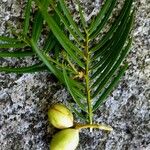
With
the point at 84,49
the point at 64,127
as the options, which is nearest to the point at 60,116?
the point at 64,127

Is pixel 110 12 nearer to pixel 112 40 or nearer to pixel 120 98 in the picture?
pixel 112 40

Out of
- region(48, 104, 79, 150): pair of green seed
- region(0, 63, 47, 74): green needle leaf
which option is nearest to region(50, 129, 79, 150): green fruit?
region(48, 104, 79, 150): pair of green seed

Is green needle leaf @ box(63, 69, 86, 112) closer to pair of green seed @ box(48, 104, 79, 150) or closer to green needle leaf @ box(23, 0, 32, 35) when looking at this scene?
pair of green seed @ box(48, 104, 79, 150)

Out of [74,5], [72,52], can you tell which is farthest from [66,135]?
[74,5]

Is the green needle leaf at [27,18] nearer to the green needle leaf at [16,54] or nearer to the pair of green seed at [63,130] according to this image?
the green needle leaf at [16,54]

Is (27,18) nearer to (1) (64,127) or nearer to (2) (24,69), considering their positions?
(2) (24,69)
